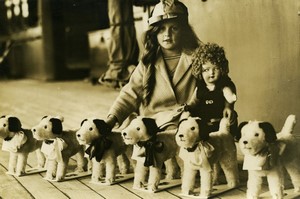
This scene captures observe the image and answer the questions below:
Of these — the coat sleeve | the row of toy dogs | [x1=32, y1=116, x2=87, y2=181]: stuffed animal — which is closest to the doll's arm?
the row of toy dogs

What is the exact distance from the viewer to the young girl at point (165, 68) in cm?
223

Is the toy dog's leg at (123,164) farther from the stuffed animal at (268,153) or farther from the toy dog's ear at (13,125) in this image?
the stuffed animal at (268,153)

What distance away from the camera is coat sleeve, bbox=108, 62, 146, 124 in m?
2.34

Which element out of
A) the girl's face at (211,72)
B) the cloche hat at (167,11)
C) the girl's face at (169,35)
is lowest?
the girl's face at (211,72)

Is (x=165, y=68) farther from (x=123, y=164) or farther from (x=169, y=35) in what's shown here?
(x=123, y=164)

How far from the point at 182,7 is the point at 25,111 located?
9.43 ft

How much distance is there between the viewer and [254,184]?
184cm

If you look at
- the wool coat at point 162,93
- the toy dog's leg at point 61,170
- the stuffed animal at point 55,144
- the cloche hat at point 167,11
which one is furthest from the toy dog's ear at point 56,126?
the cloche hat at point 167,11

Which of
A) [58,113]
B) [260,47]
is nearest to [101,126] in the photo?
[260,47]

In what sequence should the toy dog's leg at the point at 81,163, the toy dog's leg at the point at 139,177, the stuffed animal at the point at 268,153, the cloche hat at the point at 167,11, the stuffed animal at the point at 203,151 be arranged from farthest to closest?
the toy dog's leg at the point at 81,163 → the cloche hat at the point at 167,11 → the toy dog's leg at the point at 139,177 → the stuffed animal at the point at 203,151 → the stuffed animal at the point at 268,153

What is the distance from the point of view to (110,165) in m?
2.19

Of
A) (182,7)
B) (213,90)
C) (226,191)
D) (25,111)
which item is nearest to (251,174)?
(226,191)

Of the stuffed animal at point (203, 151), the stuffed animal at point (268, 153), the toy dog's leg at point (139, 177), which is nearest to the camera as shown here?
the stuffed animal at point (268, 153)

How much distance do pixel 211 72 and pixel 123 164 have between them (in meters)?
0.66
